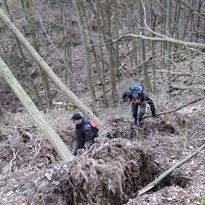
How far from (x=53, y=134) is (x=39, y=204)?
176cm

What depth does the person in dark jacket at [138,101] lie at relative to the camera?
853 centimetres

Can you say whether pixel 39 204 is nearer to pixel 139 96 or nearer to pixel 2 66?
pixel 2 66

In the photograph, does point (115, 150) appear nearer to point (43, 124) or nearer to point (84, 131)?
point (84, 131)

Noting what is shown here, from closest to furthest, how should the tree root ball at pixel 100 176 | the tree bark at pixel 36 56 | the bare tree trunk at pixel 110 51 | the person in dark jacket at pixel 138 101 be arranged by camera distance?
1. the tree root ball at pixel 100 176
2. the tree bark at pixel 36 56
3. the person in dark jacket at pixel 138 101
4. the bare tree trunk at pixel 110 51

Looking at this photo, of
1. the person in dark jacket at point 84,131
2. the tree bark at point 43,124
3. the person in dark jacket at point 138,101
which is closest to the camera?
the tree bark at point 43,124

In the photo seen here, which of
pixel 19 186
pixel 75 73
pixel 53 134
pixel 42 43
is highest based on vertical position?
pixel 53 134

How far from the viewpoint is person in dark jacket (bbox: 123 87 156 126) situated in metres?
8.53

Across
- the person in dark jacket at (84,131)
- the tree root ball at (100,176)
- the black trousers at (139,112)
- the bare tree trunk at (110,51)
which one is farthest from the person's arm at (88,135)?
the bare tree trunk at (110,51)

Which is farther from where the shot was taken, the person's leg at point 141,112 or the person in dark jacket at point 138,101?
the person's leg at point 141,112

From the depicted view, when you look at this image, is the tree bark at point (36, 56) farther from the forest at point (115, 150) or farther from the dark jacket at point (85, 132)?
the dark jacket at point (85, 132)

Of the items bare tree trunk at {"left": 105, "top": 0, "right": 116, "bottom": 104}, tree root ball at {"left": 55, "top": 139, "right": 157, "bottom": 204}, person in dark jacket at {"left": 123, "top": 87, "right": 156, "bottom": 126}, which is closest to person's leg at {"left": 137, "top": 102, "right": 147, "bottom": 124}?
person in dark jacket at {"left": 123, "top": 87, "right": 156, "bottom": 126}

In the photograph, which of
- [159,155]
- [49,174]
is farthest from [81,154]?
[159,155]

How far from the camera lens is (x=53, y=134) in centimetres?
698

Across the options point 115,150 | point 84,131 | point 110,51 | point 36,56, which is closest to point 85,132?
point 84,131
